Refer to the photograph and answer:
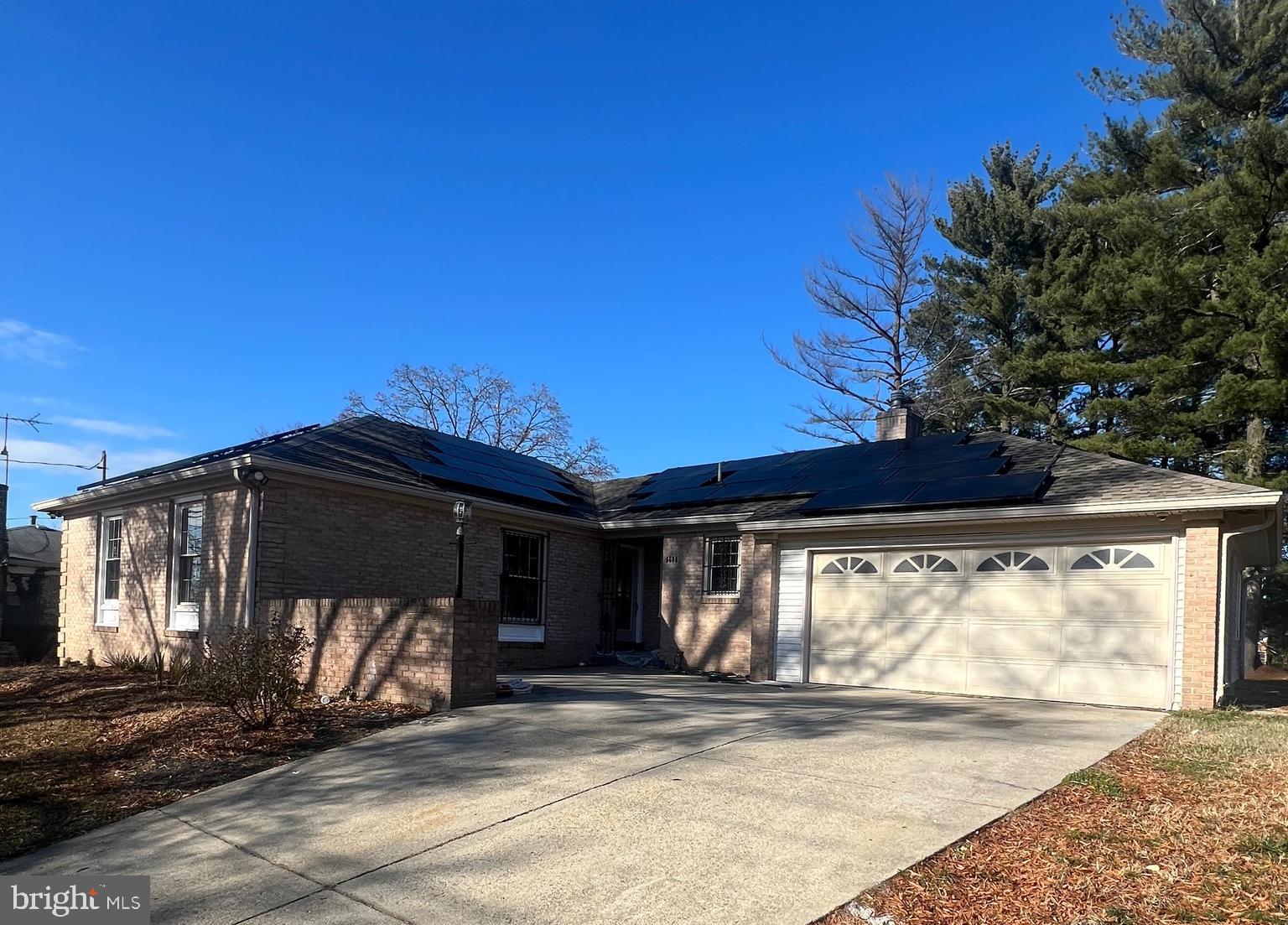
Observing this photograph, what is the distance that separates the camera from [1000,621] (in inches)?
495

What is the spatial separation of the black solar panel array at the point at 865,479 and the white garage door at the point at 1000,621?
82 centimetres

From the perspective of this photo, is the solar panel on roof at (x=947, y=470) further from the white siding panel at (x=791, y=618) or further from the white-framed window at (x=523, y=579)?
the white-framed window at (x=523, y=579)

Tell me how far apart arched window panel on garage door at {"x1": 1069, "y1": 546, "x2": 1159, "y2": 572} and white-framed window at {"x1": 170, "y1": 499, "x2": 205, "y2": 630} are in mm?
12888

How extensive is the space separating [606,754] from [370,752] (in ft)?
7.44

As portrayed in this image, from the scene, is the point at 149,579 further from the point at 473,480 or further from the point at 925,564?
the point at 925,564

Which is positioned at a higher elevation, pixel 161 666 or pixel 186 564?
pixel 186 564

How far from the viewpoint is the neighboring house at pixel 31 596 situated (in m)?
19.6

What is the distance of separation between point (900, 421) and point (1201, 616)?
28.3 ft

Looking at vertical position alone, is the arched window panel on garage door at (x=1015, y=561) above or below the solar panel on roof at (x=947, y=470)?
below

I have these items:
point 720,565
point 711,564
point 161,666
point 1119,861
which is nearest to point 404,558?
point 161,666

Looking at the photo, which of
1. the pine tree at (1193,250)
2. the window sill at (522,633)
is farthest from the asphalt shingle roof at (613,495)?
the pine tree at (1193,250)

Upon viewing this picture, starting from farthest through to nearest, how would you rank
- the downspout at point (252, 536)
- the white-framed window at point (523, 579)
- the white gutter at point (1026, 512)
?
the white-framed window at point (523, 579) < the downspout at point (252, 536) < the white gutter at point (1026, 512)

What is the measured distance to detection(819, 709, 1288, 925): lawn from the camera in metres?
4.23

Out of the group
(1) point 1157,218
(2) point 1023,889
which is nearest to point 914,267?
(1) point 1157,218
